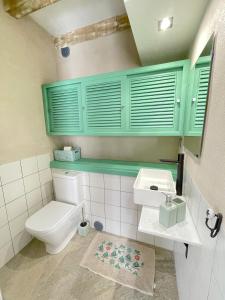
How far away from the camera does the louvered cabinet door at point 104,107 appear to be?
1.42 m

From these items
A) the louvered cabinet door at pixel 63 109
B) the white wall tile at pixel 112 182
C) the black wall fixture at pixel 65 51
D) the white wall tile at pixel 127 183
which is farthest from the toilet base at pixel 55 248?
the black wall fixture at pixel 65 51

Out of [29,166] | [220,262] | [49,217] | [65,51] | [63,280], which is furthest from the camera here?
[65,51]

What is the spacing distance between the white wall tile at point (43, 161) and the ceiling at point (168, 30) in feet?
5.25

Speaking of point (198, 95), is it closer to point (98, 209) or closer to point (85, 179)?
point (85, 179)

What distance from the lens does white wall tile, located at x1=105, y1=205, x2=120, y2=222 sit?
1.73 meters

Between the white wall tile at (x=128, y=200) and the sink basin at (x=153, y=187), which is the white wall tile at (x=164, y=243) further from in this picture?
the sink basin at (x=153, y=187)

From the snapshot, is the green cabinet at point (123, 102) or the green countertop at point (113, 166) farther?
the green countertop at point (113, 166)

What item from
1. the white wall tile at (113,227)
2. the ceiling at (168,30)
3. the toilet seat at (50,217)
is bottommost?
the white wall tile at (113,227)

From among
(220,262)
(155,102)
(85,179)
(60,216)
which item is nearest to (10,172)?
(60,216)

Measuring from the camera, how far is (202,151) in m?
0.74

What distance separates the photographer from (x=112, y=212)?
1755 mm

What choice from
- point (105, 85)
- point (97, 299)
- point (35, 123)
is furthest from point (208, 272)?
point (35, 123)

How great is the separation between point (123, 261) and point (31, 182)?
1343mm

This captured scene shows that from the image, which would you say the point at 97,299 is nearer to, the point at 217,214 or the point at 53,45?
the point at 217,214
